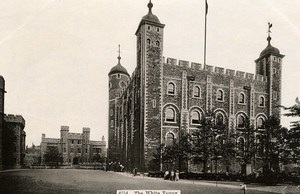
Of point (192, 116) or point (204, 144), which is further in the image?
point (192, 116)

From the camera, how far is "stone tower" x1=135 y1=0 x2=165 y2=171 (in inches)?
820

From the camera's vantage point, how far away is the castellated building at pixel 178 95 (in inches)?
835

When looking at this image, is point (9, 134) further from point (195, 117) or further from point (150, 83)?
point (195, 117)

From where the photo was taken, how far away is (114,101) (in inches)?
1300

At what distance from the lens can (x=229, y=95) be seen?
24.4 metres

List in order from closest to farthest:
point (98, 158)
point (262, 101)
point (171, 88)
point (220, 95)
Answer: point (171, 88)
point (220, 95)
point (262, 101)
point (98, 158)

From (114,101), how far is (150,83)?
490 inches

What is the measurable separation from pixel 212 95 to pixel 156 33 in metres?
6.63

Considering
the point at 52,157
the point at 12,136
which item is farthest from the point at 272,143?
the point at 52,157

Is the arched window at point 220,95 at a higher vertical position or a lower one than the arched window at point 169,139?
higher

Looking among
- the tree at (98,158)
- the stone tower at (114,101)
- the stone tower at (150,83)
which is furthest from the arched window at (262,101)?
the tree at (98,158)

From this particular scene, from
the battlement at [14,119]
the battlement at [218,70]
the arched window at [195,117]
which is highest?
the battlement at [218,70]

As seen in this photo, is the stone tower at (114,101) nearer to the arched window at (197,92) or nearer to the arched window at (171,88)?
the arched window at (171,88)

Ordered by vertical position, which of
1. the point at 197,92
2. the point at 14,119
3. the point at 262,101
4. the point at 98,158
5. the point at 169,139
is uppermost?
the point at 197,92
